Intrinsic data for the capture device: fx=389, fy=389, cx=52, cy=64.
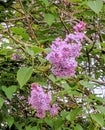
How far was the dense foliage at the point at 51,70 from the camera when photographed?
1.18 metres

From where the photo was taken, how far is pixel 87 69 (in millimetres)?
2012

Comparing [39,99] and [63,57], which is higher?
[63,57]

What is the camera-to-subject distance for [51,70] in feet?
3.91

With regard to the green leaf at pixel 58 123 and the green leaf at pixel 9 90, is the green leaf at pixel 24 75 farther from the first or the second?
the green leaf at pixel 58 123

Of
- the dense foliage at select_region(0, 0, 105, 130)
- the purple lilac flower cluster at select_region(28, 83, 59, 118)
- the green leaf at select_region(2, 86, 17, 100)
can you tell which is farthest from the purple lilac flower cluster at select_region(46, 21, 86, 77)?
the green leaf at select_region(2, 86, 17, 100)

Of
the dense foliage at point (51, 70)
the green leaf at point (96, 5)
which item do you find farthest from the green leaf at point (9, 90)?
the green leaf at point (96, 5)

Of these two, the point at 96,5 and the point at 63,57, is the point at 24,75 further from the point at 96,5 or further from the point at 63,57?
the point at 96,5

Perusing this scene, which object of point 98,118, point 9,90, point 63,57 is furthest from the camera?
point 9,90

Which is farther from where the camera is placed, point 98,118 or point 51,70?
point 98,118

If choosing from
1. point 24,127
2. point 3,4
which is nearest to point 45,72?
point 24,127

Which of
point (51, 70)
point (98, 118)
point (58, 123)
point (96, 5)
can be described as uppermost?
point (96, 5)

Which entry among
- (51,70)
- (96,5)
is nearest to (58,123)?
(51,70)

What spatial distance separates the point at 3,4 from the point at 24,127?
0.55 m

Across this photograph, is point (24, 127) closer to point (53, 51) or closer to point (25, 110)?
point (25, 110)
